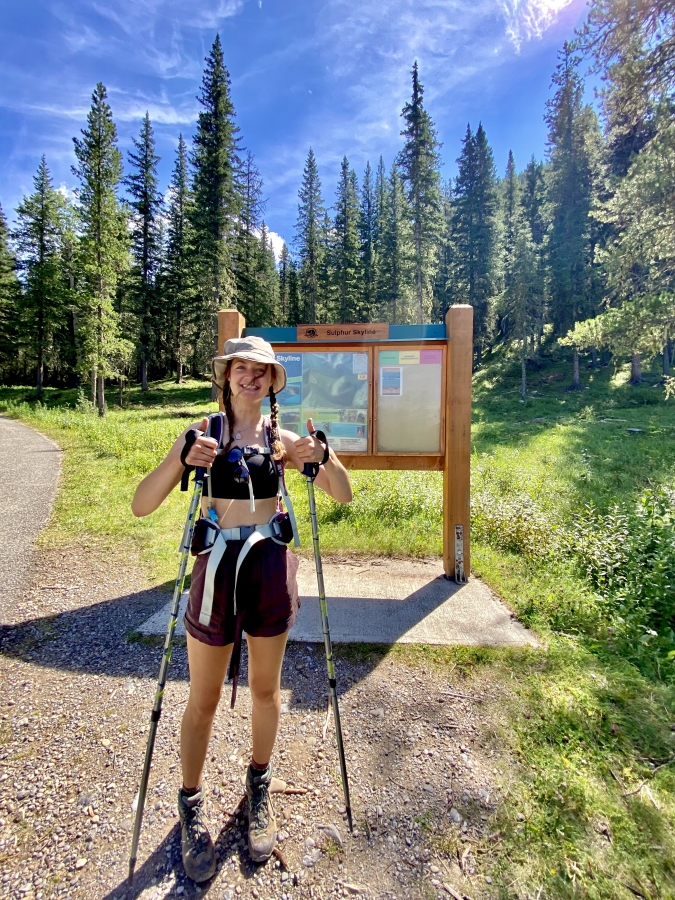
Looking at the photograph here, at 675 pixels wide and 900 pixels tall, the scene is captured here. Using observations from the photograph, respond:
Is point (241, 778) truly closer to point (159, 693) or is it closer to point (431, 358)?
point (159, 693)

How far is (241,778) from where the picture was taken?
2.38 metres

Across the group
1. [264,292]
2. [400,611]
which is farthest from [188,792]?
[264,292]

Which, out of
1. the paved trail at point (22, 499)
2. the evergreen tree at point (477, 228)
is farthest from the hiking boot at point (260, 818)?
the evergreen tree at point (477, 228)

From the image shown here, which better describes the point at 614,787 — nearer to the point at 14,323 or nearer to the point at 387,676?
the point at 387,676

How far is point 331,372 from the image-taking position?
486 cm

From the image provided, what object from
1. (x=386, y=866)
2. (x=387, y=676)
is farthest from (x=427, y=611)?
(x=386, y=866)

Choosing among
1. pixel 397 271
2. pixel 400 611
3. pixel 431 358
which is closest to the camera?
pixel 400 611

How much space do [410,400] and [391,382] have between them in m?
0.28

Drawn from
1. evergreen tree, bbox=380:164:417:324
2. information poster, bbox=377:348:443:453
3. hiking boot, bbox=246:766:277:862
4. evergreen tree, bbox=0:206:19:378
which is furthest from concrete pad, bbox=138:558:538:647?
evergreen tree, bbox=0:206:19:378

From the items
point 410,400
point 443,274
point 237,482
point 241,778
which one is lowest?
point 241,778

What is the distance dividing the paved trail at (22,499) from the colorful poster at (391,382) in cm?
437

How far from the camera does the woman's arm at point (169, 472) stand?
6.06 ft

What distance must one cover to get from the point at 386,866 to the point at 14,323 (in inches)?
1788

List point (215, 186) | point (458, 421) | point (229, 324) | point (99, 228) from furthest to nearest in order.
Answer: point (215, 186), point (99, 228), point (458, 421), point (229, 324)
